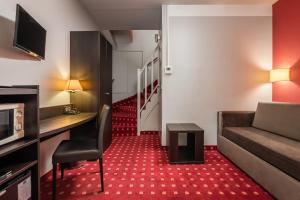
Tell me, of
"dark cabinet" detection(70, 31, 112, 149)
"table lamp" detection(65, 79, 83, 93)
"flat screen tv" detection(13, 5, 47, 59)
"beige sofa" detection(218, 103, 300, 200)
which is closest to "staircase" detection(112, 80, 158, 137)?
"dark cabinet" detection(70, 31, 112, 149)

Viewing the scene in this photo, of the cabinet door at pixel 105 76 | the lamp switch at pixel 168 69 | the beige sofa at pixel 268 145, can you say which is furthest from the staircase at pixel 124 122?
the beige sofa at pixel 268 145

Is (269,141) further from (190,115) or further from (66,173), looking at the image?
(66,173)

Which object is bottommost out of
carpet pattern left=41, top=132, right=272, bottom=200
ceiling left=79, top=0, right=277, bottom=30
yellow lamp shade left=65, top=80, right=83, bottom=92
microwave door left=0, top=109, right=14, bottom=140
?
carpet pattern left=41, top=132, right=272, bottom=200

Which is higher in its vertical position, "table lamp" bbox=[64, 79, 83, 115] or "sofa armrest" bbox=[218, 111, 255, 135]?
"table lamp" bbox=[64, 79, 83, 115]

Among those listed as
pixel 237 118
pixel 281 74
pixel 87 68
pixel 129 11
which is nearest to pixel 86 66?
pixel 87 68

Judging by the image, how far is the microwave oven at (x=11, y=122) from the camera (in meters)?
1.25

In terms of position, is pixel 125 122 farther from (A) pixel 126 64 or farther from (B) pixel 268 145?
(B) pixel 268 145

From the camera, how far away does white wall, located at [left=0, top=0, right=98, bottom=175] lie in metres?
1.70

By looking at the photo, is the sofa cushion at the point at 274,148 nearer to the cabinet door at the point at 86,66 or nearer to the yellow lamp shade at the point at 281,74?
the yellow lamp shade at the point at 281,74

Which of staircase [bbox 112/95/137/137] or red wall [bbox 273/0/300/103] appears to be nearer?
red wall [bbox 273/0/300/103]

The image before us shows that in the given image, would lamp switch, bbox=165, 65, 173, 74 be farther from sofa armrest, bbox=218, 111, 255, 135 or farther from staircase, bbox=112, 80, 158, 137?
staircase, bbox=112, 80, 158, 137

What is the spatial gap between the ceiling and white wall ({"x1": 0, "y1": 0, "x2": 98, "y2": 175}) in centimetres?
40

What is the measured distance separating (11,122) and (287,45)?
3.71 metres

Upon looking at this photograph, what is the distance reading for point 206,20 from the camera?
3.44m
